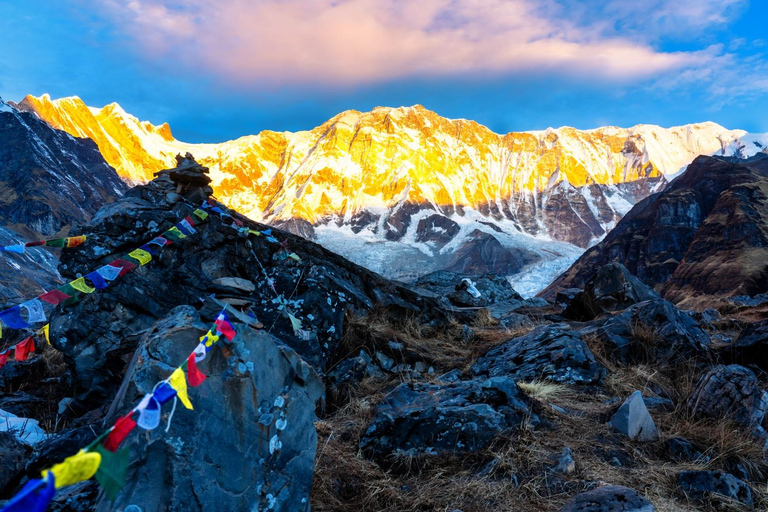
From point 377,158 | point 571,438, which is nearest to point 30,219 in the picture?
point 377,158

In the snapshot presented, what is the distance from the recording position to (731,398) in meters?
4.56

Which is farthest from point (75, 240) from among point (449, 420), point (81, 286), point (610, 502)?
point (610, 502)

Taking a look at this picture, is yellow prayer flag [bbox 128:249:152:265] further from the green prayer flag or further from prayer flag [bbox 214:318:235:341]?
the green prayer flag

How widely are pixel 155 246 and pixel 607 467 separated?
21.8ft

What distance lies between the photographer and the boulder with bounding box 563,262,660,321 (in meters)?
10.4

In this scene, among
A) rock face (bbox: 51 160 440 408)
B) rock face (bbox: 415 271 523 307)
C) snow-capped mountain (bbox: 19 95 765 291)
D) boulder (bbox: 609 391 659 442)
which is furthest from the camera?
snow-capped mountain (bbox: 19 95 765 291)

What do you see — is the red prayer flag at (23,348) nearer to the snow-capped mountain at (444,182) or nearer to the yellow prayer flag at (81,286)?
the yellow prayer flag at (81,286)

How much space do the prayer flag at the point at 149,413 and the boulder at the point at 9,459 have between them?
5.02 feet

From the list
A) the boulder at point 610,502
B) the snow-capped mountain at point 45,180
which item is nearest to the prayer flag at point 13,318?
→ the boulder at point 610,502

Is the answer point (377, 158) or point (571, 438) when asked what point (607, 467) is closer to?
point (571, 438)

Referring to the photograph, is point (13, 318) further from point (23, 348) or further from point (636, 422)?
point (636, 422)

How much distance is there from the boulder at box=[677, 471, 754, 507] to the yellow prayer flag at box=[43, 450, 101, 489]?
3961 mm

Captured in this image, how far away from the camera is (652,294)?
11070 mm

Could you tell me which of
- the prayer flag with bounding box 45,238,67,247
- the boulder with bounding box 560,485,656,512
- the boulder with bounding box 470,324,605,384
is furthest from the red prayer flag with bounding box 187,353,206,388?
the prayer flag with bounding box 45,238,67,247
